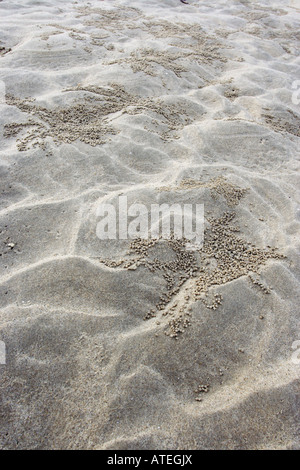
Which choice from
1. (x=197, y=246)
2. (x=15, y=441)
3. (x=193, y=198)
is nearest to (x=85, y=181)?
(x=193, y=198)

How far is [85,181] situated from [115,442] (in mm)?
1584

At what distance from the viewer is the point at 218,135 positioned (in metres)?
2.71

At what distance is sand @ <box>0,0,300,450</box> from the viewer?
1232mm

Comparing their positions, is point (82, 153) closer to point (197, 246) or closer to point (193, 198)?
point (193, 198)

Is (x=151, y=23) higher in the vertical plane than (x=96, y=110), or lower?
higher

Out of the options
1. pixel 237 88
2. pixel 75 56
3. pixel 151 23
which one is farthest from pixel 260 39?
pixel 75 56

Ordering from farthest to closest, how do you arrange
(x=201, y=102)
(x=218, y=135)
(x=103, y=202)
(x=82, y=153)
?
(x=201, y=102)
(x=218, y=135)
(x=82, y=153)
(x=103, y=202)

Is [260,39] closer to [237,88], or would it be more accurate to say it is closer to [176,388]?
[237,88]

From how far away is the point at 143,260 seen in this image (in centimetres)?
172

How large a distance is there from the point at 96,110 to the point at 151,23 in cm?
288

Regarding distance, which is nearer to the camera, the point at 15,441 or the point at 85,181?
the point at 15,441

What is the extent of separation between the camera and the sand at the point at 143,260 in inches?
48.5

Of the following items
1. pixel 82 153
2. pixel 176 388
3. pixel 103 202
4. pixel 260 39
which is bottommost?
pixel 176 388

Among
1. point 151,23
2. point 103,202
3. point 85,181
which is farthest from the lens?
point 151,23
